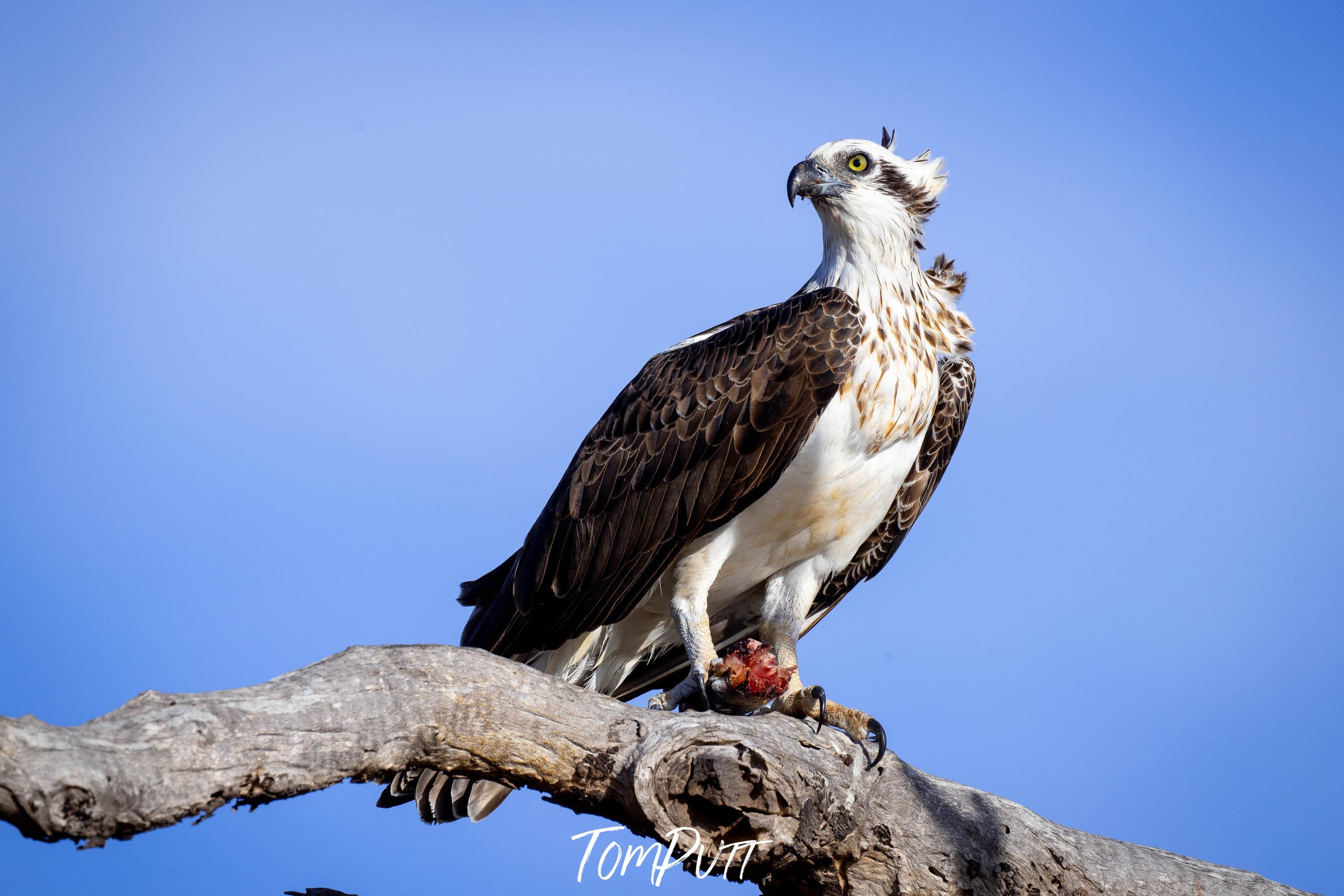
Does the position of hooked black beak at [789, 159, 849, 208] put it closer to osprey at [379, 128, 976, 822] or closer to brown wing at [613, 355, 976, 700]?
osprey at [379, 128, 976, 822]

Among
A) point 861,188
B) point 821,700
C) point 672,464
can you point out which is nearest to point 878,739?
point 821,700

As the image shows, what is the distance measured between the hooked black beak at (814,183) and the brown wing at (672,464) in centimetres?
56

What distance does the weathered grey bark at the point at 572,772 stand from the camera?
2.90 meters

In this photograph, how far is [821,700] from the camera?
525cm

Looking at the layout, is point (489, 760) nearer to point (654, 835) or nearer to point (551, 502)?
point (654, 835)

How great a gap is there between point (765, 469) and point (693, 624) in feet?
2.76

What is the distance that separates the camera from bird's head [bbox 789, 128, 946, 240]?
5.76 metres

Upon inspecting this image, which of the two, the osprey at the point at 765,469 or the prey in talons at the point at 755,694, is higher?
the osprey at the point at 765,469

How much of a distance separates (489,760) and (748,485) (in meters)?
2.02

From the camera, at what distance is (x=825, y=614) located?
652cm

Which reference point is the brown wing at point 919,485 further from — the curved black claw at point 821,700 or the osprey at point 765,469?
the curved black claw at point 821,700

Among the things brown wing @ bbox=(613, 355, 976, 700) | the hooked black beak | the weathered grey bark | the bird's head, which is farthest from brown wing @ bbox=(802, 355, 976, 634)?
the weathered grey bark

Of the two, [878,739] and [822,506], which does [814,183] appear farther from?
[878,739]

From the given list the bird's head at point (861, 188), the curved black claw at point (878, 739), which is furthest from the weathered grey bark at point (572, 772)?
the bird's head at point (861, 188)
